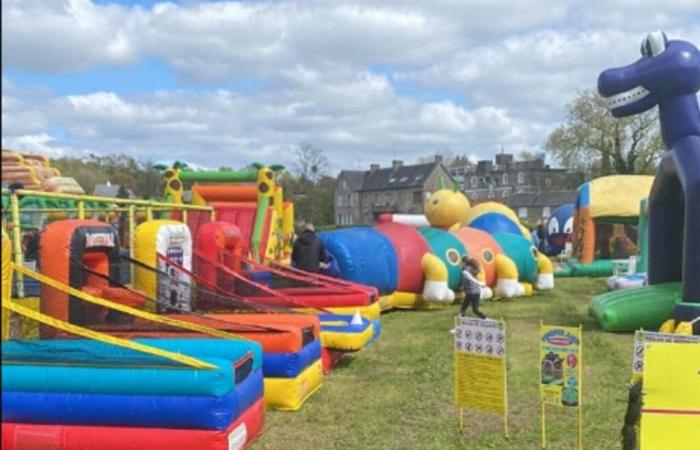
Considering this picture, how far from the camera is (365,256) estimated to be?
1206cm

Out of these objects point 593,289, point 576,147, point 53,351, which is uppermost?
point 576,147

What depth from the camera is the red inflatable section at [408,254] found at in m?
13.2

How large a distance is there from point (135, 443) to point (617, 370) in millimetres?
5247

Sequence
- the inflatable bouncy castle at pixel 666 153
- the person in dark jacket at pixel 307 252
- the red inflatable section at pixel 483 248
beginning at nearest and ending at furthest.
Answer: the inflatable bouncy castle at pixel 666 153 < the person in dark jacket at pixel 307 252 < the red inflatable section at pixel 483 248

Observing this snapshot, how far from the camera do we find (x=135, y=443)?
4.79 meters

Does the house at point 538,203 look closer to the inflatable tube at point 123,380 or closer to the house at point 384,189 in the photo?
the house at point 384,189

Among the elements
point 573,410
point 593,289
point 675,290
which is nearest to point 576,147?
point 593,289

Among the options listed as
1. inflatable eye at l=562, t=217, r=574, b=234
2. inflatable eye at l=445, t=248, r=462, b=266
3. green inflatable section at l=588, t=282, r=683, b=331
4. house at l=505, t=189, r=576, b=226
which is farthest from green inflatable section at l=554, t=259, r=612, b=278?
house at l=505, t=189, r=576, b=226

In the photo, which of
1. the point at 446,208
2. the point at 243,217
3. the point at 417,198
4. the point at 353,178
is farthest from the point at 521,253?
the point at 353,178

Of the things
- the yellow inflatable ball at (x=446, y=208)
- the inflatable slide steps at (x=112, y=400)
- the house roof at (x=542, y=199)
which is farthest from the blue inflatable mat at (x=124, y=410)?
the house roof at (x=542, y=199)

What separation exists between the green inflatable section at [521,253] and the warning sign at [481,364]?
10.1 m

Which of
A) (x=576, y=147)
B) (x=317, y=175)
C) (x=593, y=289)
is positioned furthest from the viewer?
(x=317, y=175)

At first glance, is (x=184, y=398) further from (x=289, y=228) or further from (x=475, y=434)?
(x=289, y=228)

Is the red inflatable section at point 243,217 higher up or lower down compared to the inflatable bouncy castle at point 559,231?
higher up
